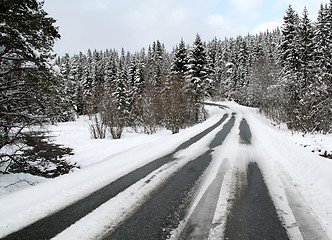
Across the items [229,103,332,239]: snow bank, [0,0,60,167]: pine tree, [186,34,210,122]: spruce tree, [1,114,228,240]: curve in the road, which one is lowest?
[229,103,332,239]: snow bank

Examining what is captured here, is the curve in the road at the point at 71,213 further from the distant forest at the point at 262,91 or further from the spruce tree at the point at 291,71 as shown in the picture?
the spruce tree at the point at 291,71

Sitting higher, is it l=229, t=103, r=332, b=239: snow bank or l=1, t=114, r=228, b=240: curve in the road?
l=1, t=114, r=228, b=240: curve in the road

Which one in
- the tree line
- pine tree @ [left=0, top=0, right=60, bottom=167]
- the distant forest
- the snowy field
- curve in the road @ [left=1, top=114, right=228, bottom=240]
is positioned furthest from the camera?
the distant forest

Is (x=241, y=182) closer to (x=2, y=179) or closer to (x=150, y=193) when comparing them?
(x=150, y=193)

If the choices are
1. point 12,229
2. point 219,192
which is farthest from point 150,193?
point 12,229

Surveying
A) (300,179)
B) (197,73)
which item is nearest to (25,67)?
(300,179)

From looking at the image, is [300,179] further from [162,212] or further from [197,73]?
[197,73]

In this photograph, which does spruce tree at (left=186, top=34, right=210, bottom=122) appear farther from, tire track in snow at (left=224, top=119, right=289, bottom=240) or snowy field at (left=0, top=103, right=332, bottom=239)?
tire track in snow at (left=224, top=119, right=289, bottom=240)

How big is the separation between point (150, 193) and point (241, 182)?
2250 millimetres

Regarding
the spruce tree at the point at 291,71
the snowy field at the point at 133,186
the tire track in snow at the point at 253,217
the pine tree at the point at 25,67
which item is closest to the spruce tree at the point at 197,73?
the spruce tree at the point at 291,71

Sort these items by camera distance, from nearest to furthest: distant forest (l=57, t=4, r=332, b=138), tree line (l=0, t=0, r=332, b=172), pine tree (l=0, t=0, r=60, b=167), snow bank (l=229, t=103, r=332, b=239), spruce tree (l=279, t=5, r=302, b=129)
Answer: snow bank (l=229, t=103, r=332, b=239) < pine tree (l=0, t=0, r=60, b=167) < tree line (l=0, t=0, r=332, b=172) < distant forest (l=57, t=4, r=332, b=138) < spruce tree (l=279, t=5, r=302, b=129)

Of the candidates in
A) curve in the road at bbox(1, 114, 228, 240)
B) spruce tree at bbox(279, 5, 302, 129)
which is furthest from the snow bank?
spruce tree at bbox(279, 5, 302, 129)

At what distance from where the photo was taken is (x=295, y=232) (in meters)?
3.93

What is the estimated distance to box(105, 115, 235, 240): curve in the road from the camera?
3.83 meters
